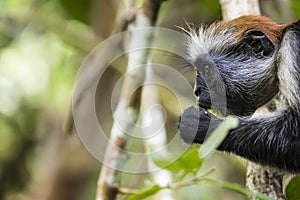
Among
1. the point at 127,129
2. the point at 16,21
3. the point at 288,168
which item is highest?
the point at 16,21

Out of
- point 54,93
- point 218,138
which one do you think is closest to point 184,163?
point 218,138

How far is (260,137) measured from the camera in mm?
3006

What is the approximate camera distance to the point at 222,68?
3346 mm

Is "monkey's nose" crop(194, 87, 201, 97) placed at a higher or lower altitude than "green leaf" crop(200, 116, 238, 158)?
higher

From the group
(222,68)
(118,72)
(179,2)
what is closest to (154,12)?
(222,68)

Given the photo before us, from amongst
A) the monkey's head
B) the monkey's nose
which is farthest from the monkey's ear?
the monkey's nose

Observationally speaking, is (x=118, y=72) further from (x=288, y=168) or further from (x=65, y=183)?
(x=288, y=168)

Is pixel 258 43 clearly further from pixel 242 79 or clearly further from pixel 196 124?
pixel 196 124

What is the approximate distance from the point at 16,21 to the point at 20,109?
754 millimetres

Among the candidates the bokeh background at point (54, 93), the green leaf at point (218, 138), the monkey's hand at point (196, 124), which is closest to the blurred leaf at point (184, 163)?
the green leaf at point (218, 138)

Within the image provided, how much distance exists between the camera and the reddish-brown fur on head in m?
3.18

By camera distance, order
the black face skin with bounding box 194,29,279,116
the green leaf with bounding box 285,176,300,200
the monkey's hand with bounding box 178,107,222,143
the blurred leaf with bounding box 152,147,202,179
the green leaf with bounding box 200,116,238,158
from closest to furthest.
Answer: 1. the green leaf with bounding box 200,116,238,158
2. the blurred leaf with bounding box 152,147,202,179
3. the green leaf with bounding box 285,176,300,200
4. the monkey's hand with bounding box 178,107,222,143
5. the black face skin with bounding box 194,29,279,116

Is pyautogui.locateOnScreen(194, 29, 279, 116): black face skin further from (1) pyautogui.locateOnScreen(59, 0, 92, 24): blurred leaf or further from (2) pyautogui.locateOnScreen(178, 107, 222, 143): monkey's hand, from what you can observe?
(1) pyautogui.locateOnScreen(59, 0, 92, 24): blurred leaf

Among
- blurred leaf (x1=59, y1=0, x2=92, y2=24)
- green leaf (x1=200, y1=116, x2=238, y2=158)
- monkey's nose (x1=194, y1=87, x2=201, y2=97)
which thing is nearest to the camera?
green leaf (x1=200, y1=116, x2=238, y2=158)
